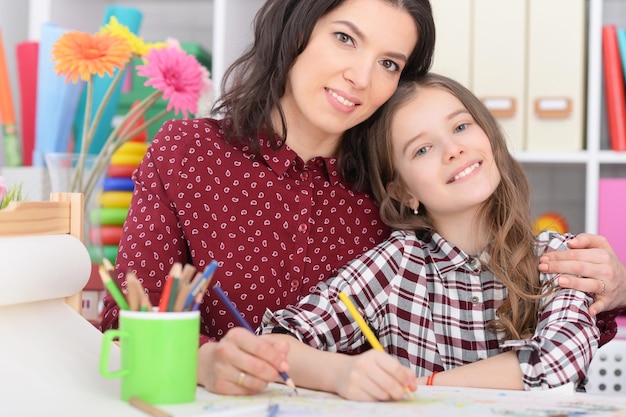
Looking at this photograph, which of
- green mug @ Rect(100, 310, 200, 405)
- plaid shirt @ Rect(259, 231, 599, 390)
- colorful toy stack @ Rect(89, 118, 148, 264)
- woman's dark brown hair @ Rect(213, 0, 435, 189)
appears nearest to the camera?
green mug @ Rect(100, 310, 200, 405)

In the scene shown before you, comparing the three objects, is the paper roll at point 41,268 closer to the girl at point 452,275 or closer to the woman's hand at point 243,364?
the woman's hand at point 243,364

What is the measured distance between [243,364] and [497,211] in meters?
0.73

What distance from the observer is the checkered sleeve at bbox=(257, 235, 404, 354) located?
1.24 meters

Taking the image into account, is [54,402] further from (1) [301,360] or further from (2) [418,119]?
(2) [418,119]

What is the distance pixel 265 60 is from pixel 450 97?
1.11 feet

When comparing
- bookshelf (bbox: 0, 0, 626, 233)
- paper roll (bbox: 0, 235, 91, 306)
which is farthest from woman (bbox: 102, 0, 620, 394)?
bookshelf (bbox: 0, 0, 626, 233)

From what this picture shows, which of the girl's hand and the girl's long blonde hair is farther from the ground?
the girl's long blonde hair

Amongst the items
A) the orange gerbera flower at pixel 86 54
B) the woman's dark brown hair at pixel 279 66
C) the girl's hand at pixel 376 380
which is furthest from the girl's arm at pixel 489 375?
the orange gerbera flower at pixel 86 54

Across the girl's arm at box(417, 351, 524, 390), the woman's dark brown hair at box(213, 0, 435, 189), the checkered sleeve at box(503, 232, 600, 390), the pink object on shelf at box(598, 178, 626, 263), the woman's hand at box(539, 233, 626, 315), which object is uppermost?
the woman's dark brown hair at box(213, 0, 435, 189)

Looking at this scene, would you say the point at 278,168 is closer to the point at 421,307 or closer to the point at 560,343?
the point at 421,307

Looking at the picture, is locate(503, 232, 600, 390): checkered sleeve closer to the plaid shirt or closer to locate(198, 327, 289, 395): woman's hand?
the plaid shirt

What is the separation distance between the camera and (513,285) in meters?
1.33

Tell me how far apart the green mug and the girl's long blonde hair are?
0.67 metres

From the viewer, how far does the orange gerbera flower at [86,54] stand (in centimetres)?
169
